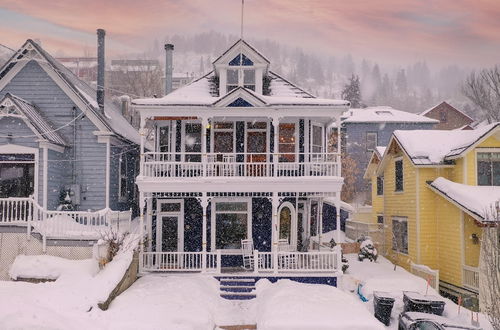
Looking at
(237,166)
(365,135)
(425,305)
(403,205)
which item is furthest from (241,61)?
(365,135)

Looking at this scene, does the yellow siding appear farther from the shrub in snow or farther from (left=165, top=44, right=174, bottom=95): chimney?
(left=165, top=44, right=174, bottom=95): chimney

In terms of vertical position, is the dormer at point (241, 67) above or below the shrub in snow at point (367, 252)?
above

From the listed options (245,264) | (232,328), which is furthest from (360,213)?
(232,328)

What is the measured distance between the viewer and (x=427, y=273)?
704 inches

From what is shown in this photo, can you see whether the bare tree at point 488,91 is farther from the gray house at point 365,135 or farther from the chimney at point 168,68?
the chimney at point 168,68

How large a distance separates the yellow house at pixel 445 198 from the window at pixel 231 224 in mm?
7860

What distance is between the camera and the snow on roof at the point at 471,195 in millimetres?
16453

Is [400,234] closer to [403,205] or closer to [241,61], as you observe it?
[403,205]

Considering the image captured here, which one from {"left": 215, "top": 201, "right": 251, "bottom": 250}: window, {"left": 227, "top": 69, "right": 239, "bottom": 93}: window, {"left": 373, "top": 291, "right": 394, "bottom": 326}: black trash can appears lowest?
{"left": 373, "top": 291, "right": 394, "bottom": 326}: black trash can

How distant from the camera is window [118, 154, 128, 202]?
20.9 meters

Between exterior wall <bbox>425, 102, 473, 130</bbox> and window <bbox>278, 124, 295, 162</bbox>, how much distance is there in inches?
1419

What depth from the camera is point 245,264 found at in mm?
18156

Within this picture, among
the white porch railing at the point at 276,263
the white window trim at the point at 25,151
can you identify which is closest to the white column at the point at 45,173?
the white window trim at the point at 25,151

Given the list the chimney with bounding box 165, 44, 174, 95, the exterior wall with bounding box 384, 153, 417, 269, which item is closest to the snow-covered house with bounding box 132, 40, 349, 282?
the chimney with bounding box 165, 44, 174, 95
